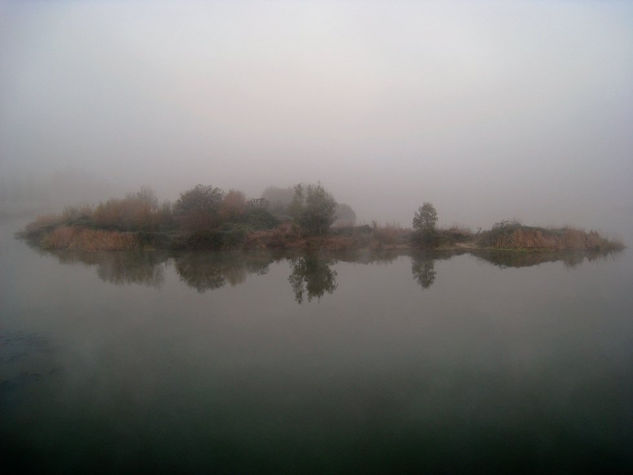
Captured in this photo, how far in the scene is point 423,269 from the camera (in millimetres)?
13039

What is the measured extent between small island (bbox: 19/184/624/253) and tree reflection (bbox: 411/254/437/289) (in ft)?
7.12

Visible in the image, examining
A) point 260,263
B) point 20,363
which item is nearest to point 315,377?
point 20,363

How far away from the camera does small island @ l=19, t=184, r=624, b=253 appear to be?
54.8 ft

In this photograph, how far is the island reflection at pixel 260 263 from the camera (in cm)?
1114

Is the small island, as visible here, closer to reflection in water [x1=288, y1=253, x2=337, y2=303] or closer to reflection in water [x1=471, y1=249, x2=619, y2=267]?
reflection in water [x1=471, y1=249, x2=619, y2=267]

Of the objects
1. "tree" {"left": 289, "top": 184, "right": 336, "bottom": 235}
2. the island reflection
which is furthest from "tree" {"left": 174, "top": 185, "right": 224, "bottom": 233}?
"tree" {"left": 289, "top": 184, "right": 336, "bottom": 235}

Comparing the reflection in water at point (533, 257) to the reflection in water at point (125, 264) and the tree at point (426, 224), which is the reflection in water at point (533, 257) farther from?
the reflection in water at point (125, 264)

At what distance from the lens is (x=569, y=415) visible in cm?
459

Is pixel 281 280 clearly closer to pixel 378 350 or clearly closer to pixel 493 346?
pixel 378 350

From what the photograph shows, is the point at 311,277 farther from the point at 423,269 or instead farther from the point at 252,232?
the point at 252,232

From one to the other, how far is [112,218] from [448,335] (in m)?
17.6

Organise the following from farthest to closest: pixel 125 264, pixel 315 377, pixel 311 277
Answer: pixel 125 264
pixel 311 277
pixel 315 377

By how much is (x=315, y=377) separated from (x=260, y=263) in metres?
9.17

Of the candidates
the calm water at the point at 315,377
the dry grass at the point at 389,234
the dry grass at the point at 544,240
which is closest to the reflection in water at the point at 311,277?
the calm water at the point at 315,377
